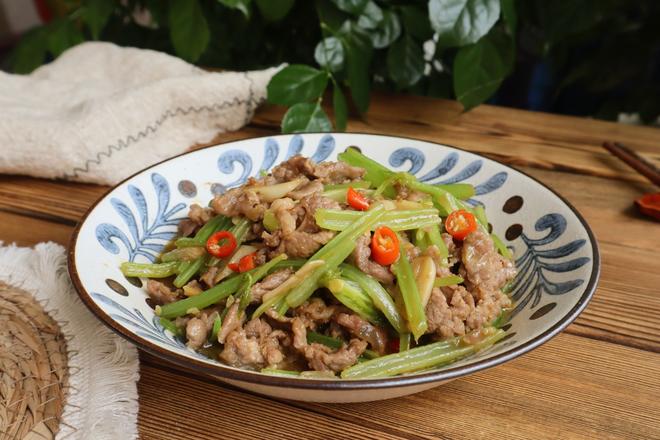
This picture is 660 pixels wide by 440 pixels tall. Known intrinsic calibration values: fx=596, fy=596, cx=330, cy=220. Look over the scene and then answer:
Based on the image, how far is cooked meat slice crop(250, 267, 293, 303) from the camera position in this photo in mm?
1331

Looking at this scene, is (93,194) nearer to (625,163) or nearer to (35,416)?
(35,416)

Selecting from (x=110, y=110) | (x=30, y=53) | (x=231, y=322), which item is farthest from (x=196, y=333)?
(x=30, y=53)

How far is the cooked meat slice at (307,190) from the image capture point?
151 centimetres

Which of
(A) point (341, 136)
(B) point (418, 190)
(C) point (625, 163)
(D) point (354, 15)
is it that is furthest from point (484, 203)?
(D) point (354, 15)

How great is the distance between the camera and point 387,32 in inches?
94.9

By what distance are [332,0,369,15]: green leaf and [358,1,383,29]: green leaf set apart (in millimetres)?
17

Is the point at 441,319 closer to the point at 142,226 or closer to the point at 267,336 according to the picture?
the point at 267,336

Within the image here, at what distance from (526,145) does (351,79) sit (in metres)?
0.77

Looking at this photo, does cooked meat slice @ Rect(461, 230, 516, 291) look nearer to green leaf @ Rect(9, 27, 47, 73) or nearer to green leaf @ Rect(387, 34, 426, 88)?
green leaf @ Rect(387, 34, 426, 88)

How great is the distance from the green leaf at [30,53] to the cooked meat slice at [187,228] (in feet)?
5.96

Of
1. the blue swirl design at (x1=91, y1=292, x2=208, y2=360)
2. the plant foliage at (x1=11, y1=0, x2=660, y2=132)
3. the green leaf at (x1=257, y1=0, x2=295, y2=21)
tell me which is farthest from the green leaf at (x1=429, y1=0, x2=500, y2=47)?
the blue swirl design at (x1=91, y1=292, x2=208, y2=360)

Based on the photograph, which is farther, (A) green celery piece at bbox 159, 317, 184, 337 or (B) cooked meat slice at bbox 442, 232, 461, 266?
(B) cooked meat slice at bbox 442, 232, 461, 266

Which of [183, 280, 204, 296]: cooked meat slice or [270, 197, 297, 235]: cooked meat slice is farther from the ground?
[270, 197, 297, 235]: cooked meat slice

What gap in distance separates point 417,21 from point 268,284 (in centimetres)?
150
